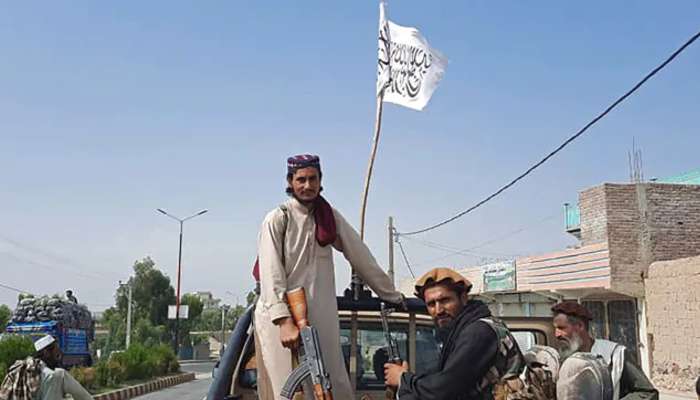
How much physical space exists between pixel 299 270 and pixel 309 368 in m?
0.54

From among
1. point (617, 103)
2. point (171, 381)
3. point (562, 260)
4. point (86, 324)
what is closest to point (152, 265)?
point (86, 324)

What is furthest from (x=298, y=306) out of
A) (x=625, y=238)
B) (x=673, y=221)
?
(x=673, y=221)

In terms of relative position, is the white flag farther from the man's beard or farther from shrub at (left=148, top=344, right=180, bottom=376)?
shrub at (left=148, top=344, right=180, bottom=376)

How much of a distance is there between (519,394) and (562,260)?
18.7 meters

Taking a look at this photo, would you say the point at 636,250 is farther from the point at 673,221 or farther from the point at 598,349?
the point at 598,349

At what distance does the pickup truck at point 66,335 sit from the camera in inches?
814

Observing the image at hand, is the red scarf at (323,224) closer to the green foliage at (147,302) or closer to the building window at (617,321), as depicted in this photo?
the building window at (617,321)

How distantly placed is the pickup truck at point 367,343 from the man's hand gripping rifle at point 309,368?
2.16ft

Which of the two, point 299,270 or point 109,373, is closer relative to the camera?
point 299,270

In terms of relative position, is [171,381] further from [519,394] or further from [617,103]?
[519,394]

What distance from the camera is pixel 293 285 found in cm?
327

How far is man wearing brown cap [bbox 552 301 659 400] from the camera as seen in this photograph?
10.2 ft

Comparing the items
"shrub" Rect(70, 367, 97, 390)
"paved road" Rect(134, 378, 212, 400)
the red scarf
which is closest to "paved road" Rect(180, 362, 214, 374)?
→ "paved road" Rect(134, 378, 212, 400)

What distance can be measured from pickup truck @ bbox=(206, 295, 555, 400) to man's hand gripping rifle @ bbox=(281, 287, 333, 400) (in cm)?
66
